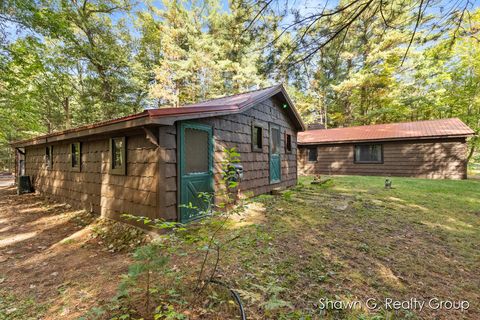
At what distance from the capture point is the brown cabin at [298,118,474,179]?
11.1 metres

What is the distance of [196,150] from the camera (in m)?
4.87

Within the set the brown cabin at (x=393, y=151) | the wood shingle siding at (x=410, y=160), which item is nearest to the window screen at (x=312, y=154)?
the brown cabin at (x=393, y=151)

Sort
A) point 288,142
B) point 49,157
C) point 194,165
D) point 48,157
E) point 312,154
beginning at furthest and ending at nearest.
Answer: point 312,154 → point 288,142 → point 48,157 → point 49,157 → point 194,165

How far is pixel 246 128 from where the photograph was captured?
662 centimetres

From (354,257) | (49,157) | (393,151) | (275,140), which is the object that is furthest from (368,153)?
(49,157)

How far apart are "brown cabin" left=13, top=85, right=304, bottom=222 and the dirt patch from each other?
2.51 ft

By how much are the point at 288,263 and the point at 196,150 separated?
301 cm

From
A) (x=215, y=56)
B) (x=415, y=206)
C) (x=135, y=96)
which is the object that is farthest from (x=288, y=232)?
(x=215, y=56)

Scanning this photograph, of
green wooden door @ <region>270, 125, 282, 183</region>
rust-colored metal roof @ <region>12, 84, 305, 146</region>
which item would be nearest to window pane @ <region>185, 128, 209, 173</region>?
rust-colored metal roof @ <region>12, 84, 305, 146</region>

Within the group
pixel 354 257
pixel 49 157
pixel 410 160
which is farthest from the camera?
pixel 410 160

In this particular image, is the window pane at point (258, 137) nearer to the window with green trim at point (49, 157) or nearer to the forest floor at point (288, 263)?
the forest floor at point (288, 263)

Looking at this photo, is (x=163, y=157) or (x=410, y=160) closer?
(x=163, y=157)

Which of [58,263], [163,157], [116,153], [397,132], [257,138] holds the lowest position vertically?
[58,263]

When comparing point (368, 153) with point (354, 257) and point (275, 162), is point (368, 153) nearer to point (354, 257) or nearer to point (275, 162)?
point (275, 162)
